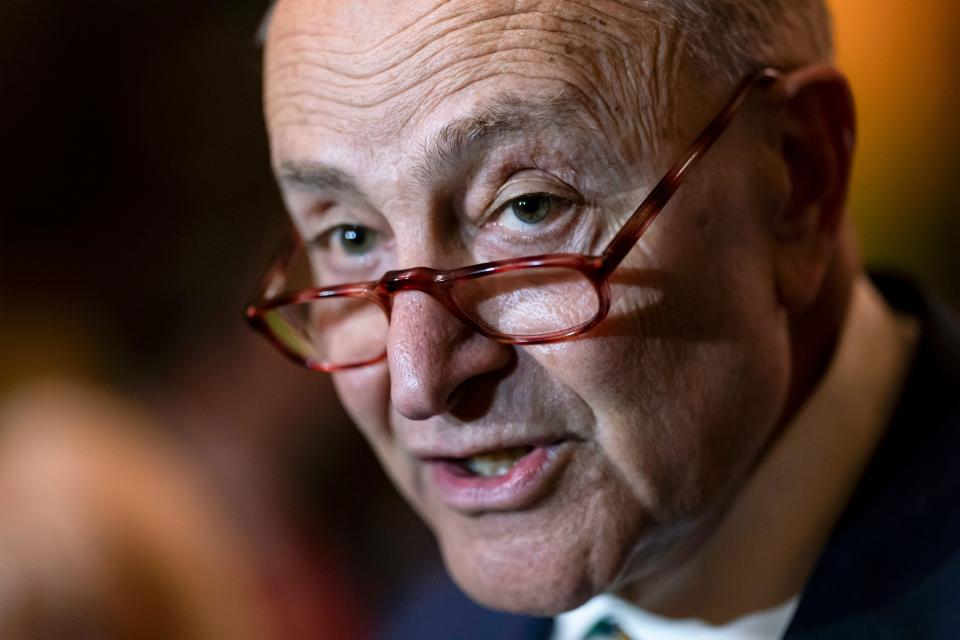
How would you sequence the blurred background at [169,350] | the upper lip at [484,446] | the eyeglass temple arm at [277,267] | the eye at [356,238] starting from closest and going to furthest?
1. the upper lip at [484,446]
2. the eye at [356,238]
3. the eyeglass temple arm at [277,267]
4. the blurred background at [169,350]

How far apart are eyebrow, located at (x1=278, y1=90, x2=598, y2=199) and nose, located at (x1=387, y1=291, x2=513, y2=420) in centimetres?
15

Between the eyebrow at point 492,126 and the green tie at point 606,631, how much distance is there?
0.77 meters

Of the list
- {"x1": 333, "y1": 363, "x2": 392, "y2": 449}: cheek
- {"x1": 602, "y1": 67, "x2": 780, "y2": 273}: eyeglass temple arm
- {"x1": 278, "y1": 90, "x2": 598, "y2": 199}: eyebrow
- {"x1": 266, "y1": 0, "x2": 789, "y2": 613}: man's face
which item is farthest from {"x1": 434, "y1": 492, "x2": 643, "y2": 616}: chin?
{"x1": 278, "y1": 90, "x2": 598, "y2": 199}: eyebrow

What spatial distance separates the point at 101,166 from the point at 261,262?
20.3 inches

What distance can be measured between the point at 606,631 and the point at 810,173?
747mm

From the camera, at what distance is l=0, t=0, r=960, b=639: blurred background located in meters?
2.20

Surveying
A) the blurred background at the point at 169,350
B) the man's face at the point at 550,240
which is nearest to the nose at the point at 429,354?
the man's face at the point at 550,240

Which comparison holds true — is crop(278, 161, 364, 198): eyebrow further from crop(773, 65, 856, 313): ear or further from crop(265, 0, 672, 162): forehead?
crop(773, 65, 856, 313): ear

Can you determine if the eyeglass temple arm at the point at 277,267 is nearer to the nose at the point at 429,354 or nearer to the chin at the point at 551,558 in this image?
the nose at the point at 429,354

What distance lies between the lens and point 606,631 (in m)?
1.44

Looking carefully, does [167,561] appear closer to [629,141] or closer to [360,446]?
[360,446]

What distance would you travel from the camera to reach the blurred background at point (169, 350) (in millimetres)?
2201

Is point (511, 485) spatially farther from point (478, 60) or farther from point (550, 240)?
point (478, 60)

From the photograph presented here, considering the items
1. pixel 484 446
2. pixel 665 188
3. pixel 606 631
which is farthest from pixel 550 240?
pixel 606 631
